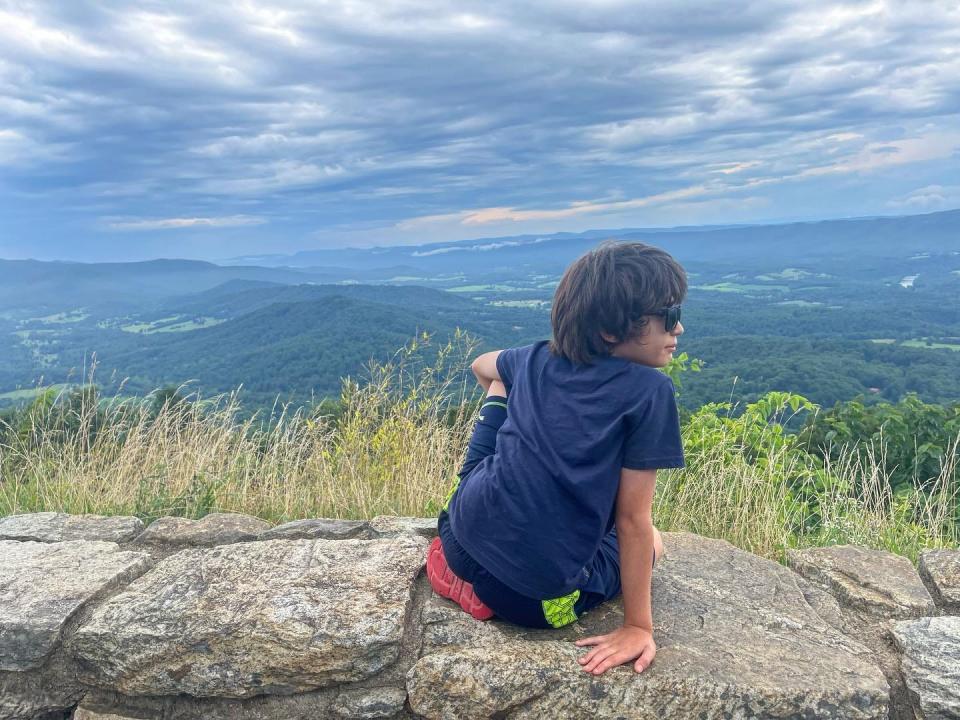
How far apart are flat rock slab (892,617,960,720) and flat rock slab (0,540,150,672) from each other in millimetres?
2567

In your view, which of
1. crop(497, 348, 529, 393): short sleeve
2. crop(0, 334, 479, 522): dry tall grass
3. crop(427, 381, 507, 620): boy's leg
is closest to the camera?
crop(427, 381, 507, 620): boy's leg

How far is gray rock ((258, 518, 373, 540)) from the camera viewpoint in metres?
2.93

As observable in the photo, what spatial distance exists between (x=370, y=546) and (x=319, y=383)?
23.0 meters

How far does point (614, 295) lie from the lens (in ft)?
6.28

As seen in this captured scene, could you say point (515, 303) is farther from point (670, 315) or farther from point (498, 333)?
point (670, 315)

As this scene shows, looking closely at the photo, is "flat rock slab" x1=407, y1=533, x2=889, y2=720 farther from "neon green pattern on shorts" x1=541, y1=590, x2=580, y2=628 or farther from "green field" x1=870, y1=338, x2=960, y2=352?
"green field" x1=870, y1=338, x2=960, y2=352

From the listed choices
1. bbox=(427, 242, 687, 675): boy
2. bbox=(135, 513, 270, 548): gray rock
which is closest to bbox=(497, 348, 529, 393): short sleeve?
bbox=(427, 242, 687, 675): boy

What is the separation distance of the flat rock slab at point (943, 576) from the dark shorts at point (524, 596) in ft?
3.99

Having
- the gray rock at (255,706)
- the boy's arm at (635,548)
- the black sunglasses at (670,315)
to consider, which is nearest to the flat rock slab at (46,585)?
the gray rock at (255,706)

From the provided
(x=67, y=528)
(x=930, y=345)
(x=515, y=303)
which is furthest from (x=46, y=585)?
(x=515, y=303)

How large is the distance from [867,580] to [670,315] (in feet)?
4.63

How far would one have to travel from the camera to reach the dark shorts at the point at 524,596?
80.5 inches

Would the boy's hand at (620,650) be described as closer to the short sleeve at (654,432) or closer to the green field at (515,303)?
the short sleeve at (654,432)

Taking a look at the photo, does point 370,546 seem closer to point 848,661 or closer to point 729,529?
point 848,661
